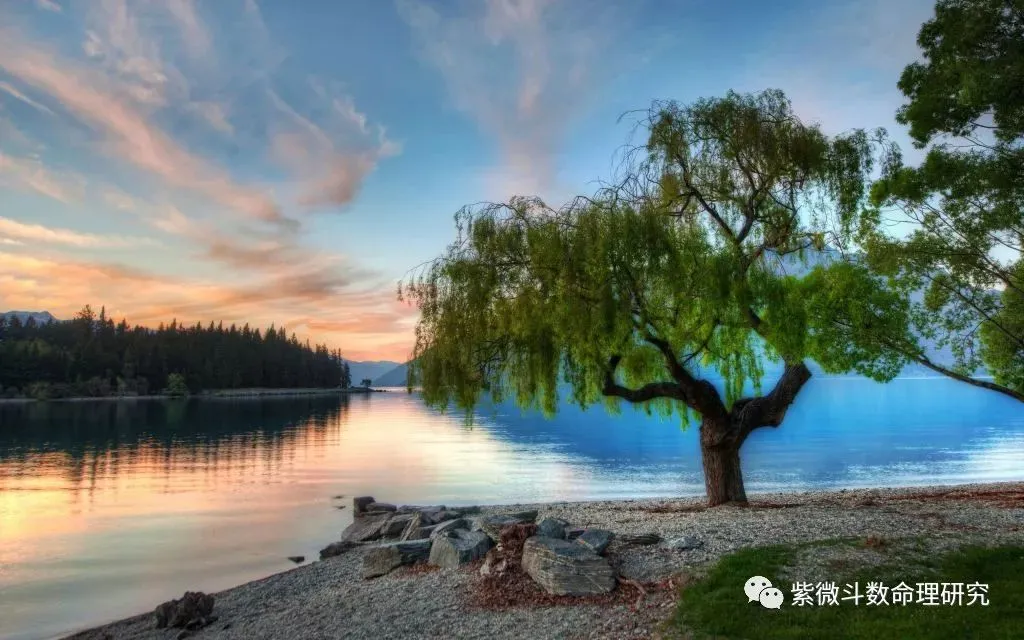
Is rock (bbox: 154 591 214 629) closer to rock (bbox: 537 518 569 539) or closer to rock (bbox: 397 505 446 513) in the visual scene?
rock (bbox: 537 518 569 539)

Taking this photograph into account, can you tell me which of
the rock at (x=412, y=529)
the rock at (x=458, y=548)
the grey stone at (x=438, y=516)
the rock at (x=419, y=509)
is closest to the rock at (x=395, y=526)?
the rock at (x=412, y=529)

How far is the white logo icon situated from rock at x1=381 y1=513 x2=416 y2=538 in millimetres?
15111

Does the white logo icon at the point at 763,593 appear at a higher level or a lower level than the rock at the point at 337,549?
higher

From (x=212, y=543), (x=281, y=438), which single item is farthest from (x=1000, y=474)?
(x=281, y=438)

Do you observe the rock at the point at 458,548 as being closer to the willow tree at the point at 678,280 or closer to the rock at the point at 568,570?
the rock at the point at 568,570

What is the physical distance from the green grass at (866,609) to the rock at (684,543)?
1.22 meters

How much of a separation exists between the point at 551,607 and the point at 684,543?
330 centimetres

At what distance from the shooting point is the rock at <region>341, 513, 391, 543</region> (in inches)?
880

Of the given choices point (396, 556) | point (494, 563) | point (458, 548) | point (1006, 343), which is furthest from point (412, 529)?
point (1006, 343)

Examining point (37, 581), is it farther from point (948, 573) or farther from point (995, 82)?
point (995, 82)

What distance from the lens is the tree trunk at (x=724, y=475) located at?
19047 millimetres

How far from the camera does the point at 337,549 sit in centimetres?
2106

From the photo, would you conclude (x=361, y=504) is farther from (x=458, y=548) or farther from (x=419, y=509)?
(x=458, y=548)

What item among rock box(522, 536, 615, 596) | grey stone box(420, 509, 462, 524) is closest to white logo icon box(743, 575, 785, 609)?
rock box(522, 536, 615, 596)
